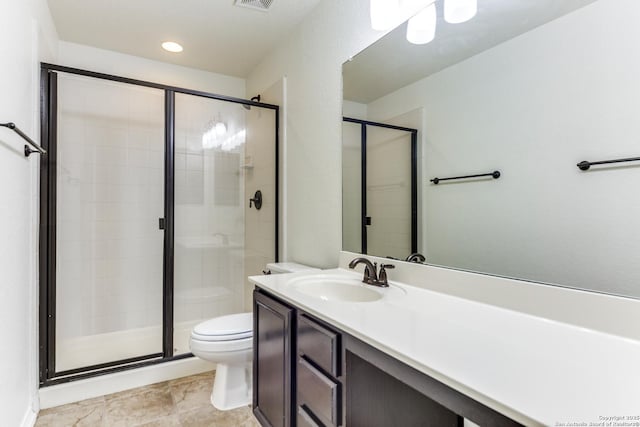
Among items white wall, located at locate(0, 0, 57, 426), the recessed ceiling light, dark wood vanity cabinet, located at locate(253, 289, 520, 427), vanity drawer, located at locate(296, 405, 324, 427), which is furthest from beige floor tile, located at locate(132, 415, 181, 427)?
the recessed ceiling light

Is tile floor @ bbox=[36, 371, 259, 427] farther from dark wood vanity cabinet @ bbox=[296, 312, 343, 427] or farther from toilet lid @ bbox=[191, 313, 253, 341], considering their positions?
dark wood vanity cabinet @ bbox=[296, 312, 343, 427]

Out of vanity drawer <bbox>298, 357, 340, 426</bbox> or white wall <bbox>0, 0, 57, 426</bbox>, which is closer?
vanity drawer <bbox>298, 357, 340, 426</bbox>

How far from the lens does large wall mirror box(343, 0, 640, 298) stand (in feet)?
2.95

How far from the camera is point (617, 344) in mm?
→ 813

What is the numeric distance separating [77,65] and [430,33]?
109 inches

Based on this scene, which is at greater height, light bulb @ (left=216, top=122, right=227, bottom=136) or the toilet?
light bulb @ (left=216, top=122, right=227, bottom=136)

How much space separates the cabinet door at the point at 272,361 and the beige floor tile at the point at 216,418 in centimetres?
25

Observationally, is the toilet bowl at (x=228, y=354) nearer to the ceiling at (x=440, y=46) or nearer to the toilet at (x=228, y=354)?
the toilet at (x=228, y=354)

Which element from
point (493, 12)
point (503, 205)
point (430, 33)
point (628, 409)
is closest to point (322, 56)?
point (430, 33)

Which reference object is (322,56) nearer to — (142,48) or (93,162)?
(142,48)

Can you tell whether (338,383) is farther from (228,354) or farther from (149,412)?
(149,412)

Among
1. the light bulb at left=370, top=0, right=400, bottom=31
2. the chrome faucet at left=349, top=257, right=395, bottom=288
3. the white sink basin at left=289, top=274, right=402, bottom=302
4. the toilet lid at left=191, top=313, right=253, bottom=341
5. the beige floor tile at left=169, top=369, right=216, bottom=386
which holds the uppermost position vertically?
the light bulb at left=370, top=0, right=400, bottom=31

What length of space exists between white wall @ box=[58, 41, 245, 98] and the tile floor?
249 cm

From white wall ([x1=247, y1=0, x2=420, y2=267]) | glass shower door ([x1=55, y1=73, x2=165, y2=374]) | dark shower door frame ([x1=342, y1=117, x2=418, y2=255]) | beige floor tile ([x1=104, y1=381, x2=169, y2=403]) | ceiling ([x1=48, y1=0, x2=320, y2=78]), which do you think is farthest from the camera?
glass shower door ([x1=55, y1=73, x2=165, y2=374])
